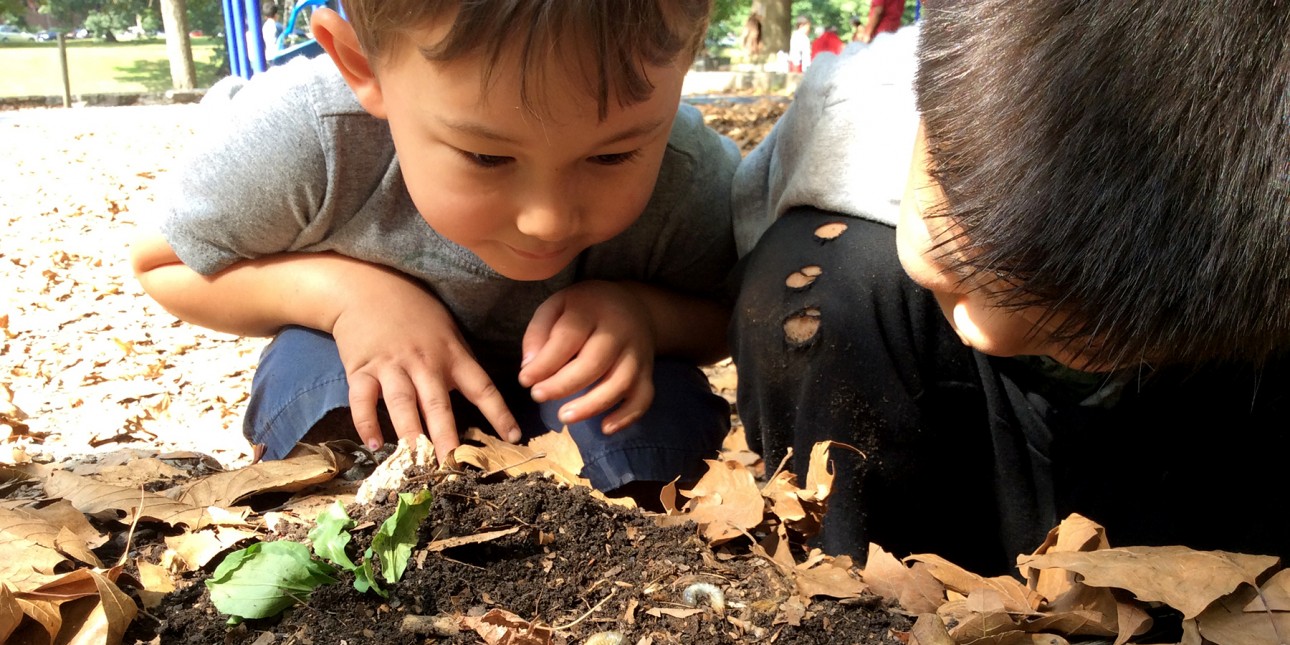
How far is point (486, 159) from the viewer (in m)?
1.27

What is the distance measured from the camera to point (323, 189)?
1686 millimetres

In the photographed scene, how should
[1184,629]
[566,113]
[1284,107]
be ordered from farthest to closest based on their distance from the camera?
[566,113] < [1184,629] < [1284,107]

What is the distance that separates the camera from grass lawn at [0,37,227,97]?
32.8 feet

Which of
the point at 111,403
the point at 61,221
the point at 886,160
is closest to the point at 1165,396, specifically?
the point at 886,160

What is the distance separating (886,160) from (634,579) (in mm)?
799

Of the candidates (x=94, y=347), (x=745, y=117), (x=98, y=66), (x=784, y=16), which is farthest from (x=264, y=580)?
(x=784, y=16)

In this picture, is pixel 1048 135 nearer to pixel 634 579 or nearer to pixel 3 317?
pixel 634 579

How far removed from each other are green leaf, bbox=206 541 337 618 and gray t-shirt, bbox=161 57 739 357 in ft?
3.09

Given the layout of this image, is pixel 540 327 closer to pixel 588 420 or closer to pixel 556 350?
pixel 556 350

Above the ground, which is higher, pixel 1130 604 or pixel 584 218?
pixel 584 218

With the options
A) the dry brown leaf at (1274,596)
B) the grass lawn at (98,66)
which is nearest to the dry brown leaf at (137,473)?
the dry brown leaf at (1274,596)

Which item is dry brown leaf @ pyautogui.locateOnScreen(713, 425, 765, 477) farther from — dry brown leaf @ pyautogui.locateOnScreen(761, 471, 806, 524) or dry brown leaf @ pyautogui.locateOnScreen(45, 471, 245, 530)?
dry brown leaf @ pyautogui.locateOnScreen(45, 471, 245, 530)

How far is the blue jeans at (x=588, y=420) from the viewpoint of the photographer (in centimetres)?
164

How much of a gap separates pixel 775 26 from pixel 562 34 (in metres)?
15.5
